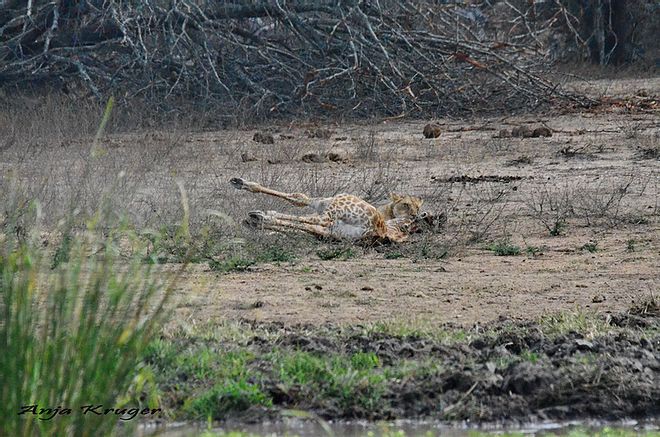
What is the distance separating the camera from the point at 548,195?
11180mm

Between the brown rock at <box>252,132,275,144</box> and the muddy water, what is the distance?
9.72 metres

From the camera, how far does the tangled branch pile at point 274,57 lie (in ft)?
55.4

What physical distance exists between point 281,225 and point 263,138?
20.3 feet

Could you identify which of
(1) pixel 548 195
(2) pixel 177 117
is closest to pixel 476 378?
(1) pixel 548 195

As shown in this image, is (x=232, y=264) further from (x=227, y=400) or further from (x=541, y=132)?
(x=541, y=132)

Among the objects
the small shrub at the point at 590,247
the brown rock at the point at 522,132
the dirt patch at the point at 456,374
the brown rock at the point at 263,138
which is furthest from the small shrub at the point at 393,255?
the brown rock at the point at 522,132

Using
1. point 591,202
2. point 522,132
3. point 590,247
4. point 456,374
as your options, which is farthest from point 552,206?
point 456,374

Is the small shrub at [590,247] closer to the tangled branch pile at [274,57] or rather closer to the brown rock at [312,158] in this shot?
the brown rock at [312,158]

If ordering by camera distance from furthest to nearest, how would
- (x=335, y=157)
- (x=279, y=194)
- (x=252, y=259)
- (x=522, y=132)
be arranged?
1. (x=522, y=132)
2. (x=335, y=157)
3. (x=279, y=194)
4. (x=252, y=259)

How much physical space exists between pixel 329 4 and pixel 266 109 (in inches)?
73.3

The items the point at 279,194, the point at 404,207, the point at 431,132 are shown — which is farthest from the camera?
the point at 431,132

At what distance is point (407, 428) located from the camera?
17.7 ft

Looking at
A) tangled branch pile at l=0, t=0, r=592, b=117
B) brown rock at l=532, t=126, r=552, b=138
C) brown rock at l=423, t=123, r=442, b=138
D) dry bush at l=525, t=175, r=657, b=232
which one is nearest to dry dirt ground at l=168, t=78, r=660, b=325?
dry bush at l=525, t=175, r=657, b=232

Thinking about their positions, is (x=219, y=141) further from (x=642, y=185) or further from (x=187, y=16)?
(x=642, y=185)
